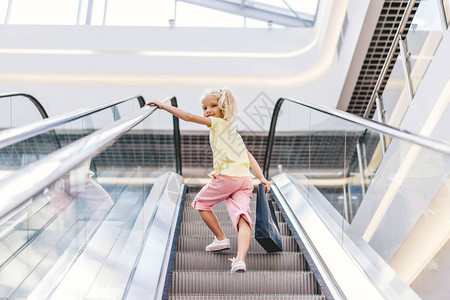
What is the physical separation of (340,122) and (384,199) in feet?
3.82

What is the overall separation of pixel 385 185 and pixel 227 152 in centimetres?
131

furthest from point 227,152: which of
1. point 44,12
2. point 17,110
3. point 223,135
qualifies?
point 44,12

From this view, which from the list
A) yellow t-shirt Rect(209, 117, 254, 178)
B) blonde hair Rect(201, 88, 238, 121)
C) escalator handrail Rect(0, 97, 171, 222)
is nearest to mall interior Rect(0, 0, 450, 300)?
escalator handrail Rect(0, 97, 171, 222)

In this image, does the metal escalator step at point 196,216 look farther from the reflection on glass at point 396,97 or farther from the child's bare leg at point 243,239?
the reflection on glass at point 396,97

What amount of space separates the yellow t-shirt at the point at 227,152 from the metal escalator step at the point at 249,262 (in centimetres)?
65

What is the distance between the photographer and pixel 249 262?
158 inches

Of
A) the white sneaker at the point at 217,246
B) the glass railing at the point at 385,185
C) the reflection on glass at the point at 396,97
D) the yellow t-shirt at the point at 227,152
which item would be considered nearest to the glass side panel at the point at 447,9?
the glass railing at the point at 385,185

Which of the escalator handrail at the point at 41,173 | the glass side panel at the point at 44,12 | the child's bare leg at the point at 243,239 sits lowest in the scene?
the child's bare leg at the point at 243,239

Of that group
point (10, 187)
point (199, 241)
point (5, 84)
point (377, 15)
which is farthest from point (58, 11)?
point (10, 187)

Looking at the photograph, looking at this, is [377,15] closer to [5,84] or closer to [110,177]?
[110,177]

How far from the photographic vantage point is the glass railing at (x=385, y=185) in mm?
2351

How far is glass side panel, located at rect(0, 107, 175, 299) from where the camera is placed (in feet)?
6.15

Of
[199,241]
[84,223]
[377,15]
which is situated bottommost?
[199,241]

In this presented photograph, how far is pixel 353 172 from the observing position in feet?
13.5
